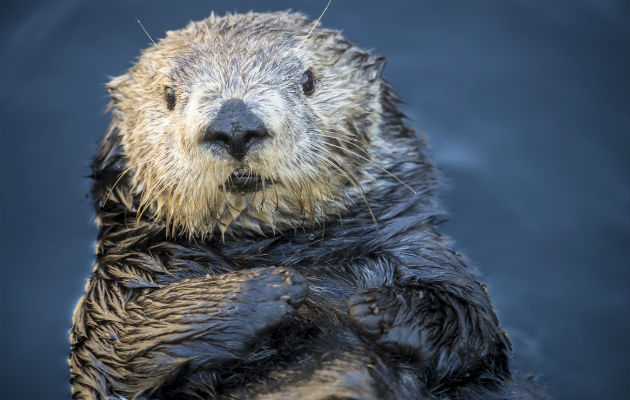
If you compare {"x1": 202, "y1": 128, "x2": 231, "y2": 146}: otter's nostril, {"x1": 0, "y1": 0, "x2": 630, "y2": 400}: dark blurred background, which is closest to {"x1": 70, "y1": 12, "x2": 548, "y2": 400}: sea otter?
{"x1": 202, "y1": 128, "x2": 231, "y2": 146}: otter's nostril

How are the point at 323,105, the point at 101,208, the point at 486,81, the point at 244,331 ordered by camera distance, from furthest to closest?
the point at 486,81, the point at 101,208, the point at 323,105, the point at 244,331

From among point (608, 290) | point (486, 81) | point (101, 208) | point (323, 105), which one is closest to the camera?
point (323, 105)

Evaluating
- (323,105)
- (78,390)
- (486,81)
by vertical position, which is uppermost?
(486,81)

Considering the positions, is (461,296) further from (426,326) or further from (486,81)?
(486,81)

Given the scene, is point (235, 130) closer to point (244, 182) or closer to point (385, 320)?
point (244, 182)

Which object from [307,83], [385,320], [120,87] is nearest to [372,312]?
[385,320]

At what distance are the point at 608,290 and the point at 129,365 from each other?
2.95 m

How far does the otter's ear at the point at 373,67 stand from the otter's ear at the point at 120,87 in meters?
1.34

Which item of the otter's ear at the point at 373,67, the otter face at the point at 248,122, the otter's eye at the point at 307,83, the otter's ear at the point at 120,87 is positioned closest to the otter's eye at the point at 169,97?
the otter face at the point at 248,122

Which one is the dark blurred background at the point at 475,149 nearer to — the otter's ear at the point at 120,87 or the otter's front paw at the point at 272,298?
the otter's ear at the point at 120,87

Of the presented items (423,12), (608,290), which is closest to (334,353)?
(608,290)

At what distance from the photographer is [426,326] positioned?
3398mm

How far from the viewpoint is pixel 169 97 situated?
3.86m

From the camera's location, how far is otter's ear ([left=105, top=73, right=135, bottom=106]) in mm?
4219
